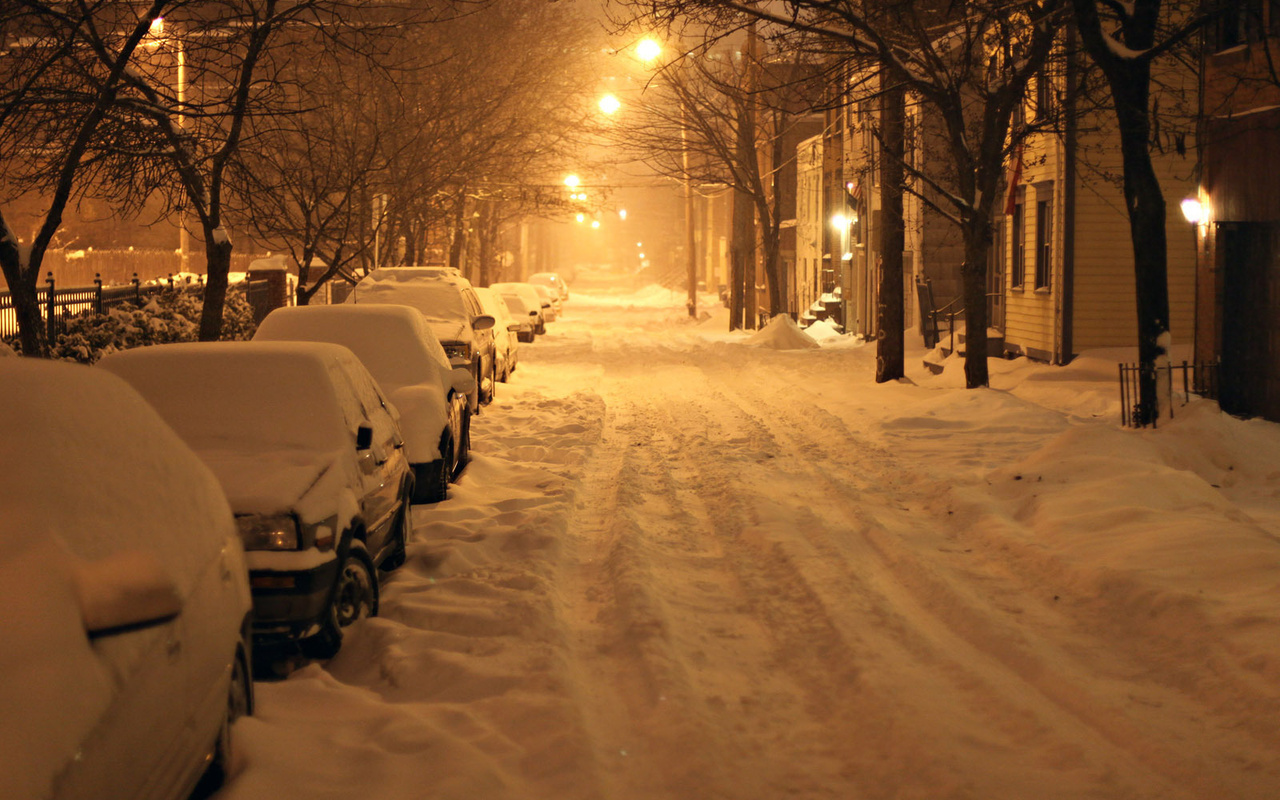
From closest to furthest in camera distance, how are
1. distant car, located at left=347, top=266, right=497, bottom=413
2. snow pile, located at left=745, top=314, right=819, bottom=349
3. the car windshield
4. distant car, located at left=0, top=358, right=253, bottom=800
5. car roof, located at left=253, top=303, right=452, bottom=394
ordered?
distant car, located at left=0, top=358, right=253, bottom=800, car roof, located at left=253, top=303, right=452, bottom=394, distant car, located at left=347, top=266, right=497, bottom=413, the car windshield, snow pile, located at left=745, top=314, right=819, bottom=349

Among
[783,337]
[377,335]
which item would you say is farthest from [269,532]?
[783,337]

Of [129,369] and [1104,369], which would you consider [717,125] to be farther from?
[129,369]

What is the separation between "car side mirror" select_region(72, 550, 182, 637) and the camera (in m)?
2.94

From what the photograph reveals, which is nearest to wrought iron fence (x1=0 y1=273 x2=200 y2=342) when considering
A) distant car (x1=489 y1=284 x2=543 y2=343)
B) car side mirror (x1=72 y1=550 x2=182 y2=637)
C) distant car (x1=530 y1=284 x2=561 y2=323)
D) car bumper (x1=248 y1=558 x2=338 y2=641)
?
car bumper (x1=248 y1=558 x2=338 y2=641)

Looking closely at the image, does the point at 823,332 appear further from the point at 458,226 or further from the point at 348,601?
the point at 348,601

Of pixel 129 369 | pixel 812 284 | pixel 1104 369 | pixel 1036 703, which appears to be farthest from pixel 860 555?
pixel 812 284

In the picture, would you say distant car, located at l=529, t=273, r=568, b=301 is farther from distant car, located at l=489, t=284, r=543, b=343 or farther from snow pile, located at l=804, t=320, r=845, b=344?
snow pile, located at l=804, t=320, r=845, b=344

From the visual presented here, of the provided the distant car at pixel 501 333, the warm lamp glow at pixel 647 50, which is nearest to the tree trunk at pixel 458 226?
the distant car at pixel 501 333

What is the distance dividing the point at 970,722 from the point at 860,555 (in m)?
3.04

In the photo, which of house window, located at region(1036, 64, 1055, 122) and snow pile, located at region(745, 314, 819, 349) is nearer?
house window, located at region(1036, 64, 1055, 122)

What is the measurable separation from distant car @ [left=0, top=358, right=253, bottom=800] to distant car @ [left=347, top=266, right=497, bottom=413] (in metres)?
11.4

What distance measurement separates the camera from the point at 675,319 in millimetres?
48812

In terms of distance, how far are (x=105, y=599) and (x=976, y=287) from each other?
14.8 meters

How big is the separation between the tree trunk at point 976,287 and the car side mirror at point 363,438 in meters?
11.2
